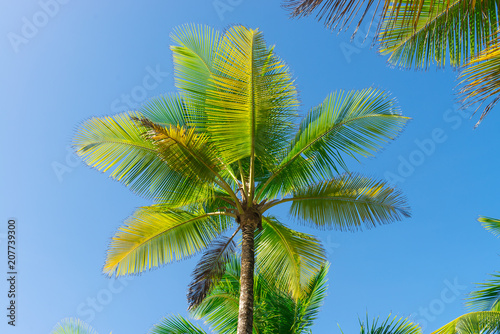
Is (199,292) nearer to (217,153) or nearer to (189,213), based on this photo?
(189,213)

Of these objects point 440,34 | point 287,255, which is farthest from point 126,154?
point 440,34

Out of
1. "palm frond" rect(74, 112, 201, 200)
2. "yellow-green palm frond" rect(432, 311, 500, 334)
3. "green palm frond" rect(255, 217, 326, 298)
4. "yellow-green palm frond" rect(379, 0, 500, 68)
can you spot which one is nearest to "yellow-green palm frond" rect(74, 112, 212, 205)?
"palm frond" rect(74, 112, 201, 200)

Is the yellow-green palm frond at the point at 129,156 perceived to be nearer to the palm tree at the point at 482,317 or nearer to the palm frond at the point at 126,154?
the palm frond at the point at 126,154

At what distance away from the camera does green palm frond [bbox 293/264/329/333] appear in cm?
925

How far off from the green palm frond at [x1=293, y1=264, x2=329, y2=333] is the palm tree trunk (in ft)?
6.78

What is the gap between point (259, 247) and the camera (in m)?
9.15

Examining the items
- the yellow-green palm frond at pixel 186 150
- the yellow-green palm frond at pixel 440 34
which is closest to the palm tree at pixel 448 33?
the yellow-green palm frond at pixel 440 34

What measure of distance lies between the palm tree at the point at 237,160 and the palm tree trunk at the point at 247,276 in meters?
0.02

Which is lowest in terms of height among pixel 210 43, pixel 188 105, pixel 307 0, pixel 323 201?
pixel 307 0

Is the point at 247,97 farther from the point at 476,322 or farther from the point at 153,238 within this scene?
the point at 476,322

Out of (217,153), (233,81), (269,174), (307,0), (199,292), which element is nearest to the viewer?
(307,0)

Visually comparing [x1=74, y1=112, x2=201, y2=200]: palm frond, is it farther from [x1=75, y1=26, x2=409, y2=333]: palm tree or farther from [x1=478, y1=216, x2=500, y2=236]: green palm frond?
[x1=478, y1=216, x2=500, y2=236]: green palm frond

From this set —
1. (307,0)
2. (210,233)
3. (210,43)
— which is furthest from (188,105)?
(307,0)

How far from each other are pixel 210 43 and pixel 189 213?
133 inches
